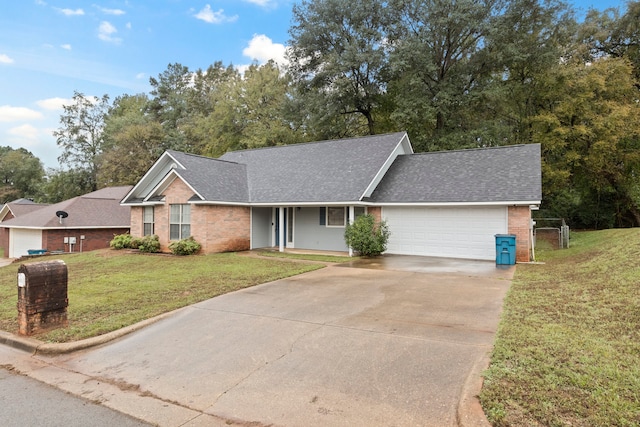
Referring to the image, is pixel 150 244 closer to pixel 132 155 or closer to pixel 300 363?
pixel 300 363

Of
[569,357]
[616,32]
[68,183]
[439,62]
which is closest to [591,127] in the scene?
[616,32]

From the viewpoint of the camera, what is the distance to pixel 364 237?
51.3 ft

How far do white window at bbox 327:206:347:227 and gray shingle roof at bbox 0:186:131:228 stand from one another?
17909 mm

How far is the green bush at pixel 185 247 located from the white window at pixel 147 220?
3.47m

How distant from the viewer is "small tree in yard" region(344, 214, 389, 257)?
15.6 m

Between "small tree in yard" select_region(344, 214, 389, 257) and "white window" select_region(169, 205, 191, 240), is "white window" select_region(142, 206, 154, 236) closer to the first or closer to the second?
"white window" select_region(169, 205, 191, 240)

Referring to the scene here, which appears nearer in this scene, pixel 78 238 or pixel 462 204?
pixel 462 204

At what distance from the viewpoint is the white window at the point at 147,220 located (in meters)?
19.0

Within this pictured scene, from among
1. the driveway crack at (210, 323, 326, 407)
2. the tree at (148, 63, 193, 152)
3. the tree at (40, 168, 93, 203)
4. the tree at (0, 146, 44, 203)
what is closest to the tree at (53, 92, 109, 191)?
the tree at (40, 168, 93, 203)

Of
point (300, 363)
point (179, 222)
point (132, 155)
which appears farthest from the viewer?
point (132, 155)

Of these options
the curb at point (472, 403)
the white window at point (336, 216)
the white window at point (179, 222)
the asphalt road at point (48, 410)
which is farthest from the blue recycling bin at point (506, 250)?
the white window at point (179, 222)

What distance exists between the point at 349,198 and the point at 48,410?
12.7m

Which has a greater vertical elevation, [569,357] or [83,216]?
[83,216]

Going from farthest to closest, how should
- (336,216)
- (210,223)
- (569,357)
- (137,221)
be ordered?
(137,221) < (336,216) < (210,223) < (569,357)
